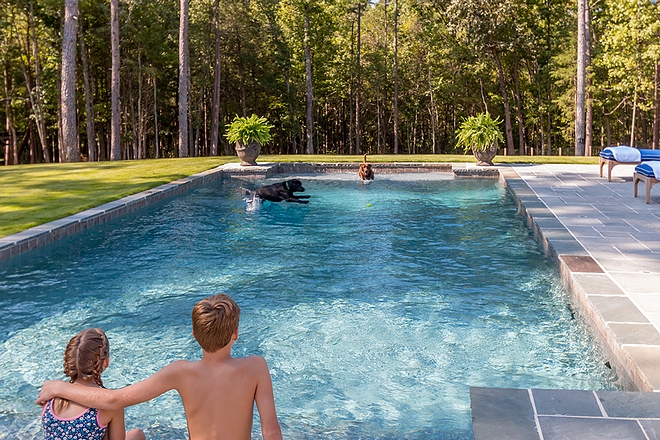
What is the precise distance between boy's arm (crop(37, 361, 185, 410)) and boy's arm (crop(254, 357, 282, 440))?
30 cm

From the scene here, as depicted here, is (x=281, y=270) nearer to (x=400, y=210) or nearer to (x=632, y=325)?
(x=632, y=325)

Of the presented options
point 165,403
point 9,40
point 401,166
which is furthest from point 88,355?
point 9,40

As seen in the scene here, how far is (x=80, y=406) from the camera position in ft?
8.20

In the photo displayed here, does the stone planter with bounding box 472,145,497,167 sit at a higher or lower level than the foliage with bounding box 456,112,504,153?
lower

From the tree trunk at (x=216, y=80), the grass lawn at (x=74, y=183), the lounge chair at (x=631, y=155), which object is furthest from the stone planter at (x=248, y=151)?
the tree trunk at (x=216, y=80)

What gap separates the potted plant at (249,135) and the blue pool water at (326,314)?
855 centimetres

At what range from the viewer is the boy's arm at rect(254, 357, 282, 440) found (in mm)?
2416

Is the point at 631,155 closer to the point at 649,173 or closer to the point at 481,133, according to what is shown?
the point at 649,173

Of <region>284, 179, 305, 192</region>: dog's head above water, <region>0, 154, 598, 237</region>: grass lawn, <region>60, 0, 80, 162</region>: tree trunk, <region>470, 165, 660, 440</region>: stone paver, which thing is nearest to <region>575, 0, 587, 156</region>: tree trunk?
<region>0, 154, 598, 237</region>: grass lawn

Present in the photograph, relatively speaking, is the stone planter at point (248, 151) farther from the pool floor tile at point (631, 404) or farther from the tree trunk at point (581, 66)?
the pool floor tile at point (631, 404)

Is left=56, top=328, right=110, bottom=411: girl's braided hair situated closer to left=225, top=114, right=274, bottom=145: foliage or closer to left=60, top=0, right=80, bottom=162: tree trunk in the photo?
left=225, top=114, right=274, bottom=145: foliage

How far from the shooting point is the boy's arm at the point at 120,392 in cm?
242

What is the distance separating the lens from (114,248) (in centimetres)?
912

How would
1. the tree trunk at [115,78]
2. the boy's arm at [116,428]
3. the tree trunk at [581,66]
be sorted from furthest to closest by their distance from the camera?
the tree trunk at [581,66], the tree trunk at [115,78], the boy's arm at [116,428]
